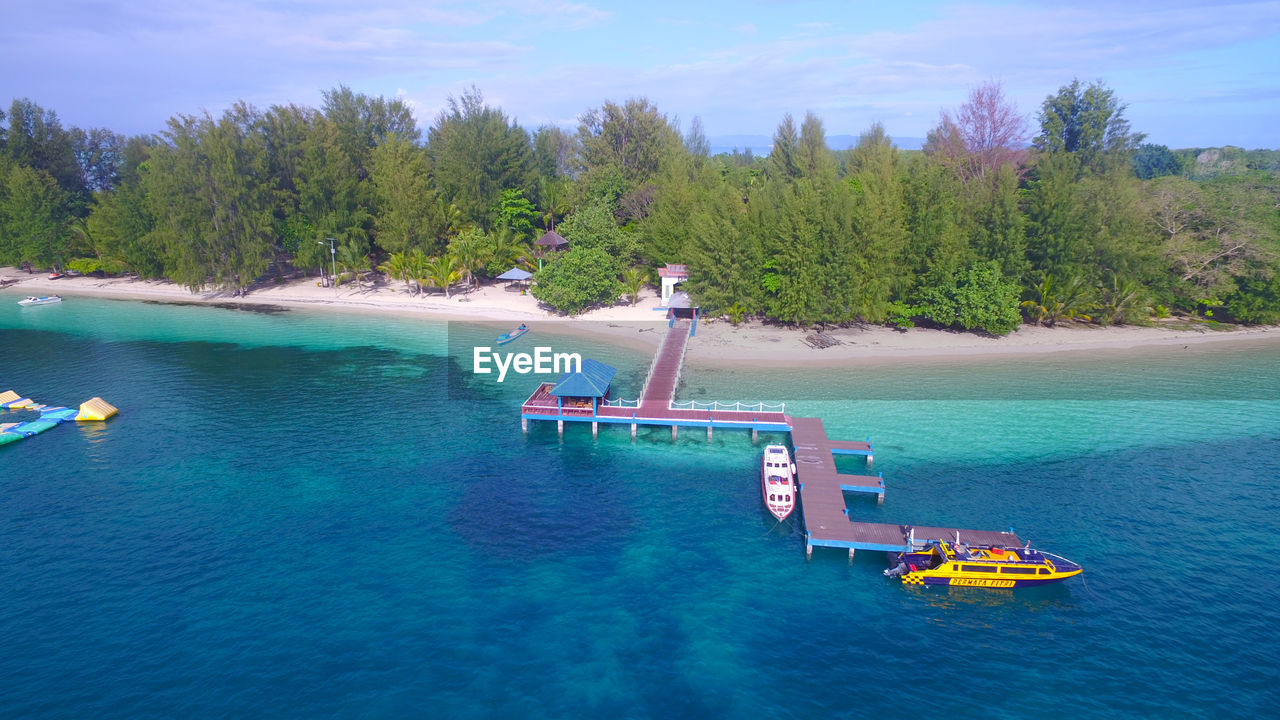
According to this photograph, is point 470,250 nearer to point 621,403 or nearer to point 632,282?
point 632,282

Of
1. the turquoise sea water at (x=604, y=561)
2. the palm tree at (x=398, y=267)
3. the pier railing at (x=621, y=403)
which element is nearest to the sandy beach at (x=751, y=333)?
the palm tree at (x=398, y=267)

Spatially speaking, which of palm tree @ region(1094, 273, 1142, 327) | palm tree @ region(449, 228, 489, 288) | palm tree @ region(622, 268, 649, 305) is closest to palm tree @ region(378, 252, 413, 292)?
palm tree @ region(449, 228, 489, 288)

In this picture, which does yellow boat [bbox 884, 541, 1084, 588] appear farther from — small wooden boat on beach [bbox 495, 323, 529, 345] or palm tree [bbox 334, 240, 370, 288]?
palm tree [bbox 334, 240, 370, 288]

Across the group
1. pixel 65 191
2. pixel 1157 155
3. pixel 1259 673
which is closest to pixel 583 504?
pixel 1259 673

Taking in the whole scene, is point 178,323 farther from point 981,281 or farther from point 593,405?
point 981,281

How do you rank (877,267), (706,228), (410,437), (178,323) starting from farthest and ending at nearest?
(178,323) → (706,228) → (877,267) → (410,437)

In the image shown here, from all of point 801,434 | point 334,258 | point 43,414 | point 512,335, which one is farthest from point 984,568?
point 334,258
